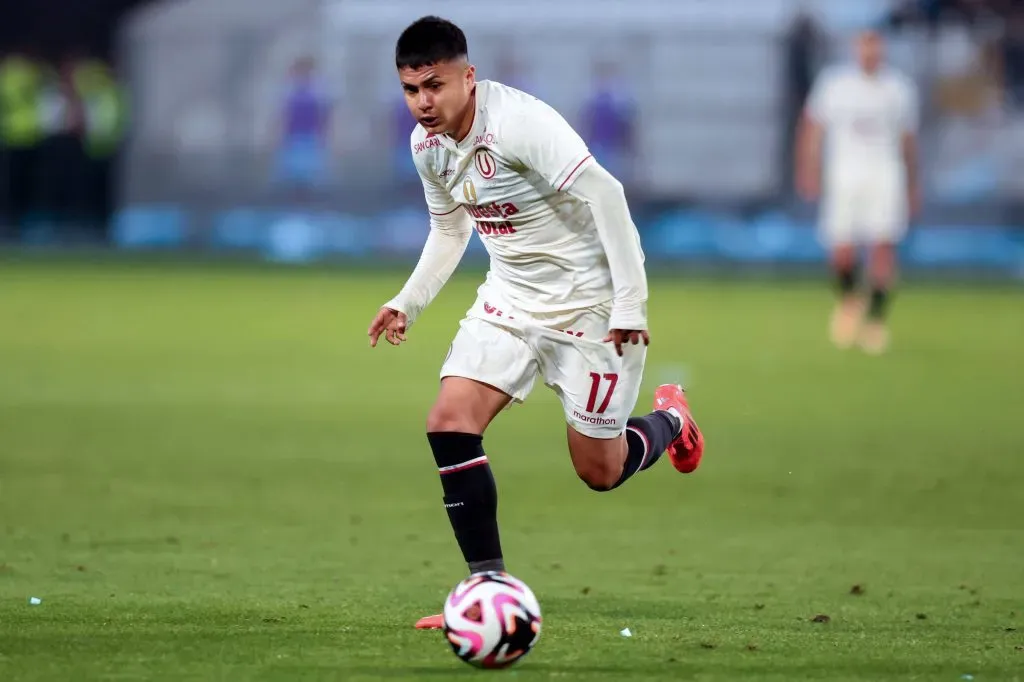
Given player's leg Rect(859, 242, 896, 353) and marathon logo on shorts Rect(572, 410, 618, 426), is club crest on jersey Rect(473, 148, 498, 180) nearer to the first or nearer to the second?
marathon logo on shorts Rect(572, 410, 618, 426)

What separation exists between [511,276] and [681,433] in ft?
4.90

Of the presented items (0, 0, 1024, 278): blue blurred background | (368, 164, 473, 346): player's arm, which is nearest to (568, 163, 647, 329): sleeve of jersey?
(368, 164, 473, 346): player's arm

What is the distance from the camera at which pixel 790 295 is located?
22.5 m

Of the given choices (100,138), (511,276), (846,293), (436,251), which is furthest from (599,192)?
(100,138)

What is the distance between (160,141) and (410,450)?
19.7 meters

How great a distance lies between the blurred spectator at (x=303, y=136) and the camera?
28609 mm

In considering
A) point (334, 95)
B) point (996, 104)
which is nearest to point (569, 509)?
point (996, 104)

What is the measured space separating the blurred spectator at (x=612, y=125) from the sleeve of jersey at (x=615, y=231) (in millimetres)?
21805

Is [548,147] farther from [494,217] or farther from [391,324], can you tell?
[391,324]

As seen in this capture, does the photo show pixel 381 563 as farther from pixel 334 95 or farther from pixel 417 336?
pixel 334 95

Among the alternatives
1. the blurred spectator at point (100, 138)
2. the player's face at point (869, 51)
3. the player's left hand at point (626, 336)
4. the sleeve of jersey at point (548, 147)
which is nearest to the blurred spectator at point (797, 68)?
the blurred spectator at point (100, 138)

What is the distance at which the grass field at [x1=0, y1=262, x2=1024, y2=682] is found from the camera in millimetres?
5836

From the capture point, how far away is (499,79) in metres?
27.5

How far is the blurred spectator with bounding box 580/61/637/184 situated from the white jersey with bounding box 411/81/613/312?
21.4 m
